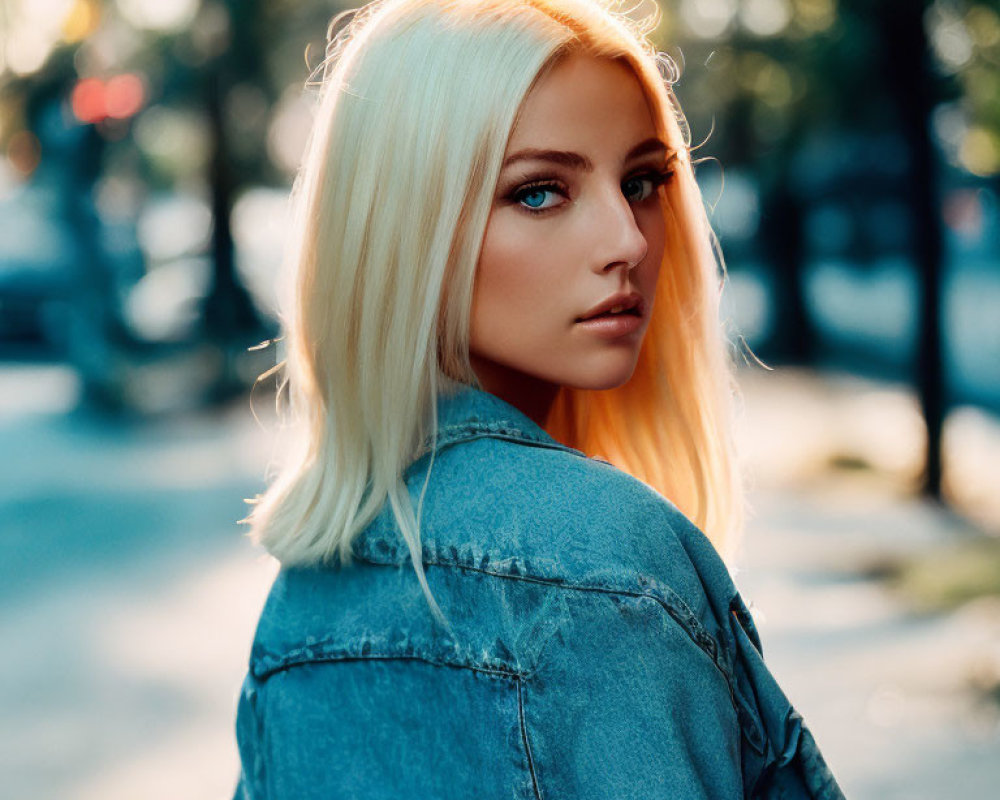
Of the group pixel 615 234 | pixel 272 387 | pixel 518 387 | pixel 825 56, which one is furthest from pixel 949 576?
pixel 272 387

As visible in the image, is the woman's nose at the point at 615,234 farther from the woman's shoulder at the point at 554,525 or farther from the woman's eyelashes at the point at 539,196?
the woman's shoulder at the point at 554,525

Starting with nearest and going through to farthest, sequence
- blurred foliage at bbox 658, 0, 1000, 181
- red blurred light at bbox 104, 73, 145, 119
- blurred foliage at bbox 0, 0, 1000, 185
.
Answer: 1. blurred foliage at bbox 658, 0, 1000, 181
2. blurred foliage at bbox 0, 0, 1000, 185
3. red blurred light at bbox 104, 73, 145, 119

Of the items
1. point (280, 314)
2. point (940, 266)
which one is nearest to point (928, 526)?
point (940, 266)

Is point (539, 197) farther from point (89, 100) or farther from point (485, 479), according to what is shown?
point (89, 100)

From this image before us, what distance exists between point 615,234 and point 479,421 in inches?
11.0

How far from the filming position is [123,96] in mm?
11562

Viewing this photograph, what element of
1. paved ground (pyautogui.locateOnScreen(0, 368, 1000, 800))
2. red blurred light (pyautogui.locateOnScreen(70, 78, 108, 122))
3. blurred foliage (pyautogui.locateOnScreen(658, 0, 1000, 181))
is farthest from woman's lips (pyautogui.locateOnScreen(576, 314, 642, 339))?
red blurred light (pyautogui.locateOnScreen(70, 78, 108, 122))

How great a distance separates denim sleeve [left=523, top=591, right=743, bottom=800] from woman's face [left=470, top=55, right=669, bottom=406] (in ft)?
1.36

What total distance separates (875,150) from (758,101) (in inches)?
70.9

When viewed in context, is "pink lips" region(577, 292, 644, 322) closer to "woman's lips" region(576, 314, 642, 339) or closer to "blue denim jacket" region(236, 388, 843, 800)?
"woman's lips" region(576, 314, 642, 339)

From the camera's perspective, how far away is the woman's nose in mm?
1429

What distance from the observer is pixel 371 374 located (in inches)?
55.9

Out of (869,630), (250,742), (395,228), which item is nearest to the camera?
(395,228)

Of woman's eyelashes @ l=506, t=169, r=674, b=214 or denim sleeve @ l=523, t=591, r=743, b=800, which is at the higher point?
woman's eyelashes @ l=506, t=169, r=674, b=214
